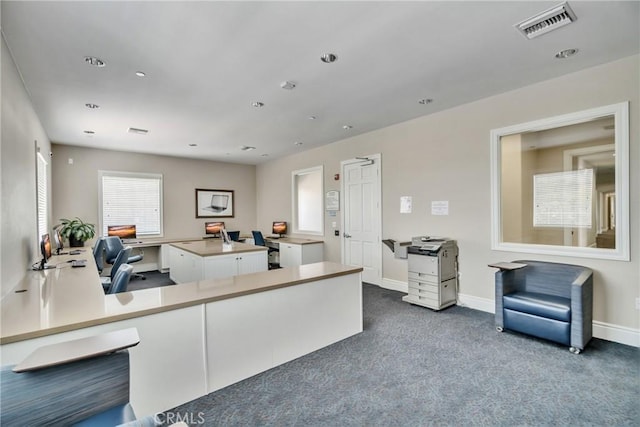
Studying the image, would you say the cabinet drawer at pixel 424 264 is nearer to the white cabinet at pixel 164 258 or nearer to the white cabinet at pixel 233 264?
the white cabinet at pixel 233 264

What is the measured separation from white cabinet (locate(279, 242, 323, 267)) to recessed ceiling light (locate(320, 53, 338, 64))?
4.01m

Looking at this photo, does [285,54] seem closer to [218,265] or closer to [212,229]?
[218,265]

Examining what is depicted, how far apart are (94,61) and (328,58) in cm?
217

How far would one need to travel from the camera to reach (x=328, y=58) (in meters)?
2.78

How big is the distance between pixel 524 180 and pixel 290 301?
3.39 meters

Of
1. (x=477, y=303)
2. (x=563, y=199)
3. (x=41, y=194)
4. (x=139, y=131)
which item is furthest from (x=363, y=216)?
(x=41, y=194)

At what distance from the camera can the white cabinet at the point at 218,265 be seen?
434cm

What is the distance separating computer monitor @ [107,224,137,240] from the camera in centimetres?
644

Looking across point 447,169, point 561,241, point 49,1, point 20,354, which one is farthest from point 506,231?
point 49,1

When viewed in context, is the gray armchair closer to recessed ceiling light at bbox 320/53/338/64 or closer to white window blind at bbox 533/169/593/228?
white window blind at bbox 533/169/593/228

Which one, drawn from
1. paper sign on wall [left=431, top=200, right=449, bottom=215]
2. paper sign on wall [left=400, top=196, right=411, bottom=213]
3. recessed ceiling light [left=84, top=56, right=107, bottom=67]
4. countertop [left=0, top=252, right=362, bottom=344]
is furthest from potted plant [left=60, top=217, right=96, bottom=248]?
paper sign on wall [left=431, top=200, right=449, bottom=215]

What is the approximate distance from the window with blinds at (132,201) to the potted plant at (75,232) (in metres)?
0.79

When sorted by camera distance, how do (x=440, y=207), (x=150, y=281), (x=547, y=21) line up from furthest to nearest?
(x=150, y=281) → (x=440, y=207) → (x=547, y=21)

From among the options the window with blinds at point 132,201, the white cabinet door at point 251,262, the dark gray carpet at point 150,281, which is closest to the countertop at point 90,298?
the white cabinet door at point 251,262
